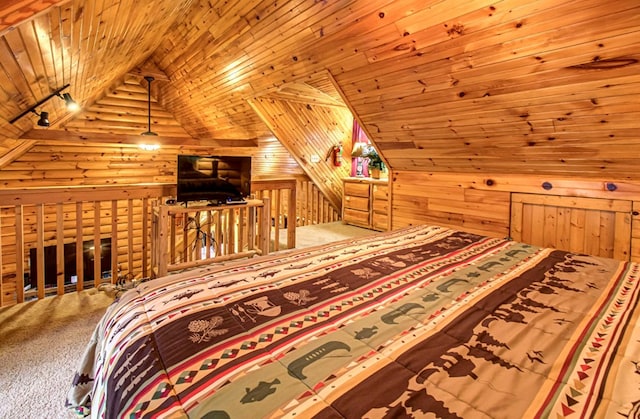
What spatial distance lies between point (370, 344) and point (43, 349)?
2.10 metres

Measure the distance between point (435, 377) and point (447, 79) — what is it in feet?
8.24

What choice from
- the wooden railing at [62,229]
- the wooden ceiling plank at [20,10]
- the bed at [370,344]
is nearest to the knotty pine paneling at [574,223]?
the bed at [370,344]

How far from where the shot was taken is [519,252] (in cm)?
188

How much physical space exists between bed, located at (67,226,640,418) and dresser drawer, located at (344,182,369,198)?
3.72 m

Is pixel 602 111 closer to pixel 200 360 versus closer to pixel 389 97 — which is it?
pixel 389 97

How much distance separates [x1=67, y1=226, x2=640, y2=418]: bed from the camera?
712mm

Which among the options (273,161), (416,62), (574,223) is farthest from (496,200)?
(273,161)

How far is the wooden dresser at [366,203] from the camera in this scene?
5020 mm

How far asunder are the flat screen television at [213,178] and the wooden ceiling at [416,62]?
1.16 meters

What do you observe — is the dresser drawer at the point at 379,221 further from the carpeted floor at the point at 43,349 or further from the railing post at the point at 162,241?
the carpeted floor at the point at 43,349

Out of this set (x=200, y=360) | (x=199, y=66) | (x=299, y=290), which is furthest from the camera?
(x=199, y=66)

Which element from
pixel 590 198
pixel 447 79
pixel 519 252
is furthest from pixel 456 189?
pixel 519 252

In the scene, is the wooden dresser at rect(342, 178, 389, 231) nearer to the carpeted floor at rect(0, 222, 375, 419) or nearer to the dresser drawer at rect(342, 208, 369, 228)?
the dresser drawer at rect(342, 208, 369, 228)

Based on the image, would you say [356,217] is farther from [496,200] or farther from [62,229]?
[62,229]
